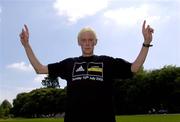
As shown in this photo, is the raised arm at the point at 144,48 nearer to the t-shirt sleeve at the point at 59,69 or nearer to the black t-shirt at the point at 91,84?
the black t-shirt at the point at 91,84

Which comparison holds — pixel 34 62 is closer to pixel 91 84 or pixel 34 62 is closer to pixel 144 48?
pixel 91 84

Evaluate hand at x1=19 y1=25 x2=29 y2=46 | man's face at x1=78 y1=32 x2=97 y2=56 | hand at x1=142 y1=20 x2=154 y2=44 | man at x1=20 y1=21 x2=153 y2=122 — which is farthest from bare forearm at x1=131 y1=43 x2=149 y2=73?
hand at x1=19 y1=25 x2=29 y2=46

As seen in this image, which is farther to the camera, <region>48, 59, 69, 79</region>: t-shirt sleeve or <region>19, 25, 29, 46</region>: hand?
<region>19, 25, 29, 46</region>: hand

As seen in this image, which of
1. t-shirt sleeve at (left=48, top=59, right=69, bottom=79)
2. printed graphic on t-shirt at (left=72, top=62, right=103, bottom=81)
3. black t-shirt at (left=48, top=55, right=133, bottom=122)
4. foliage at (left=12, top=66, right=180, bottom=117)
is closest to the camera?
black t-shirt at (left=48, top=55, right=133, bottom=122)

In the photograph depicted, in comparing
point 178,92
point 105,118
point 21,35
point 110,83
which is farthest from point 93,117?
point 178,92

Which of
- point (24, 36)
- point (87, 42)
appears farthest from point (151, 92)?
point (87, 42)

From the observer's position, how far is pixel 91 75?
6.05 m

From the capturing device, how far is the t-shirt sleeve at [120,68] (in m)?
6.22

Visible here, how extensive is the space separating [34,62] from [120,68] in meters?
1.27

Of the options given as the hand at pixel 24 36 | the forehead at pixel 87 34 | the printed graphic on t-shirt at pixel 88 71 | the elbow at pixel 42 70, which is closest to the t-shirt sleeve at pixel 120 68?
the printed graphic on t-shirt at pixel 88 71

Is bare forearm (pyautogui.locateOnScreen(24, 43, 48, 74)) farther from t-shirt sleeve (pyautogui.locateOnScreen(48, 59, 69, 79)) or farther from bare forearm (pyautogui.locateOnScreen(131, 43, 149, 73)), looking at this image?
bare forearm (pyautogui.locateOnScreen(131, 43, 149, 73))

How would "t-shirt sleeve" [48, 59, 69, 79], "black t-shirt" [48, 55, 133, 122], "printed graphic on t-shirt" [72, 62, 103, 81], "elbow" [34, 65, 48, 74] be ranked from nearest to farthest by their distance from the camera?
1. "black t-shirt" [48, 55, 133, 122]
2. "printed graphic on t-shirt" [72, 62, 103, 81]
3. "t-shirt sleeve" [48, 59, 69, 79]
4. "elbow" [34, 65, 48, 74]

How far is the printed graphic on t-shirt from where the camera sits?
605 centimetres

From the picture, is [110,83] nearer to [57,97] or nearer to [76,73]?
[76,73]
